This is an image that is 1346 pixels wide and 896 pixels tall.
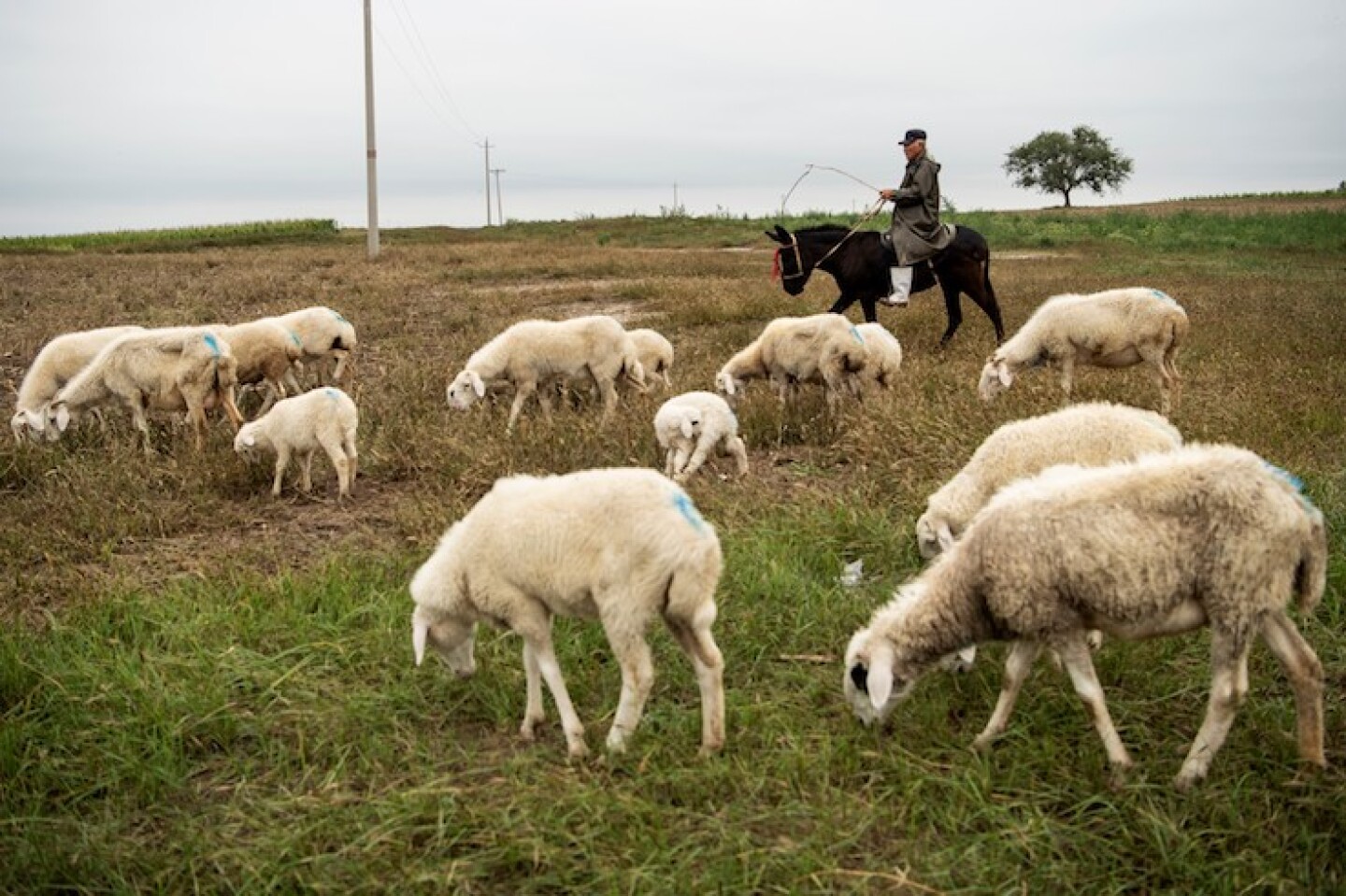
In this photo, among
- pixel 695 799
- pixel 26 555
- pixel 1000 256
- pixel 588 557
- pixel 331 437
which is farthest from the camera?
pixel 1000 256

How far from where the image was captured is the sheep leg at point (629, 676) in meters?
4.01

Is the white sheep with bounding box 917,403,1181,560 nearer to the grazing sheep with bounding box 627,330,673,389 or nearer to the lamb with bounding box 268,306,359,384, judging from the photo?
the grazing sheep with bounding box 627,330,673,389

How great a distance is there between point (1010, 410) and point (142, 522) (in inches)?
251

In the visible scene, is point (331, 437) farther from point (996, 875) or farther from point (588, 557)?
point (996, 875)

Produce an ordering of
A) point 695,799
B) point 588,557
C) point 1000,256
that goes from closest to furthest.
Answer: point 695,799, point 588,557, point 1000,256

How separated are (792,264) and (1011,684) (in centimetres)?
1164

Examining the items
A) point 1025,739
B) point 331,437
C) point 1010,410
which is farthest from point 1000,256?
point 1025,739

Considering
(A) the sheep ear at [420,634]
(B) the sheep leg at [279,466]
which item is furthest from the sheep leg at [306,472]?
(A) the sheep ear at [420,634]

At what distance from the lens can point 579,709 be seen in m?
4.48

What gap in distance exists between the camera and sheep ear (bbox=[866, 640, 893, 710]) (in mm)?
3951

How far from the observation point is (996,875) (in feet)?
11.0

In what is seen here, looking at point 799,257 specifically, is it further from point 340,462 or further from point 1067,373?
point 340,462

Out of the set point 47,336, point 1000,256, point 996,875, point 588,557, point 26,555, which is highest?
point 1000,256

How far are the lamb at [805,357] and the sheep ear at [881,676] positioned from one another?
18.5ft
